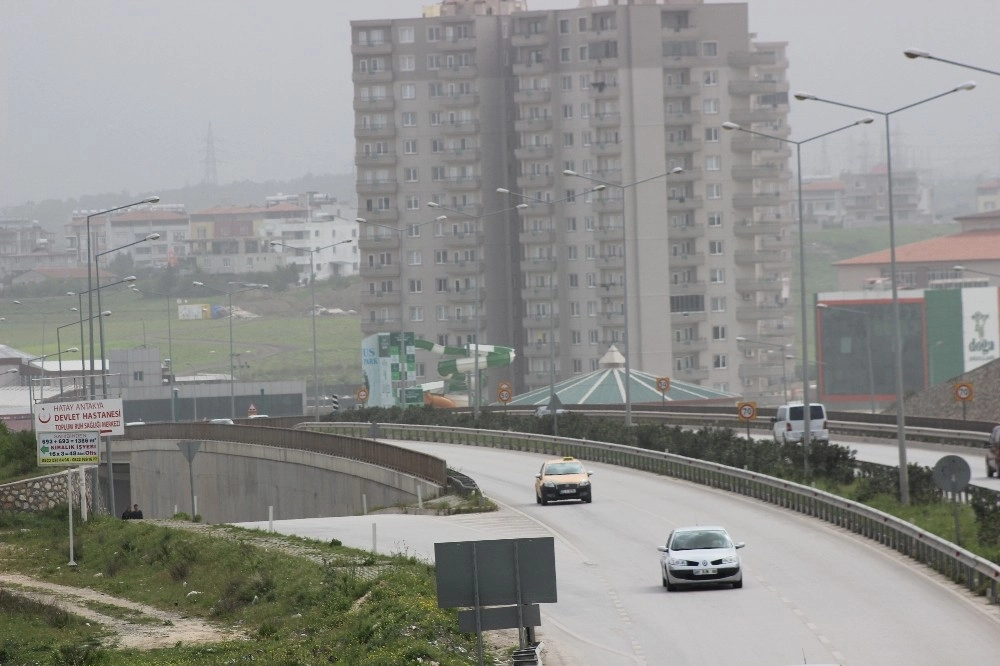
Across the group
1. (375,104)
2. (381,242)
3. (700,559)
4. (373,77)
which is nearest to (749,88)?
(375,104)

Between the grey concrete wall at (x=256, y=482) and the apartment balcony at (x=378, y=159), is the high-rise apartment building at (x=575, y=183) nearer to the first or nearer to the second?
the apartment balcony at (x=378, y=159)

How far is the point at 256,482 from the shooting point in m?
73.6

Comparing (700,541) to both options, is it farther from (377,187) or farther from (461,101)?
(377,187)

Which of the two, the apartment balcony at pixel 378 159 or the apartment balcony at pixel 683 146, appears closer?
the apartment balcony at pixel 683 146

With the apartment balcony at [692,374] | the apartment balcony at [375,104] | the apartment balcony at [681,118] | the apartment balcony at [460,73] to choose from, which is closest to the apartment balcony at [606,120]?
the apartment balcony at [681,118]

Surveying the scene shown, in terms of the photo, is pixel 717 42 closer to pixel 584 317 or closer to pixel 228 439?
pixel 584 317

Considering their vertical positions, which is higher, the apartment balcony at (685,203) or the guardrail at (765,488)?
the apartment balcony at (685,203)

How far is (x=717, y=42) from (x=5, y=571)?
115928 mm

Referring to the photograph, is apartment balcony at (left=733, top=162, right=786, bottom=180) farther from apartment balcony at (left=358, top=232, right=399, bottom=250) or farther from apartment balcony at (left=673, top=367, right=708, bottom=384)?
apartment balcony at (left=358, top=232, right=399, bottom=250)

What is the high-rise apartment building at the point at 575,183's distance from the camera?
144125 mm

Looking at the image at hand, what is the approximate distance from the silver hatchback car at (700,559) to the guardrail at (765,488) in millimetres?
3742

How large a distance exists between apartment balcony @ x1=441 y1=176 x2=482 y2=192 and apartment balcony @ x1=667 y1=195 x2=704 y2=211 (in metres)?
18.5

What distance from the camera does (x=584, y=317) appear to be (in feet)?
479

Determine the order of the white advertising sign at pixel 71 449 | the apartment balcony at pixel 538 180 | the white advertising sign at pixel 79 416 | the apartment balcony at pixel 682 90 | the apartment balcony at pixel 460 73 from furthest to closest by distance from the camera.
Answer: the apartment balcony at pixel 460 73
the apartment balcony at pixel 538 180
the apartment balcony at pixel 682 90
the white advertising sign at pixel 79 416
the white advertising sign at pixel 71 449
